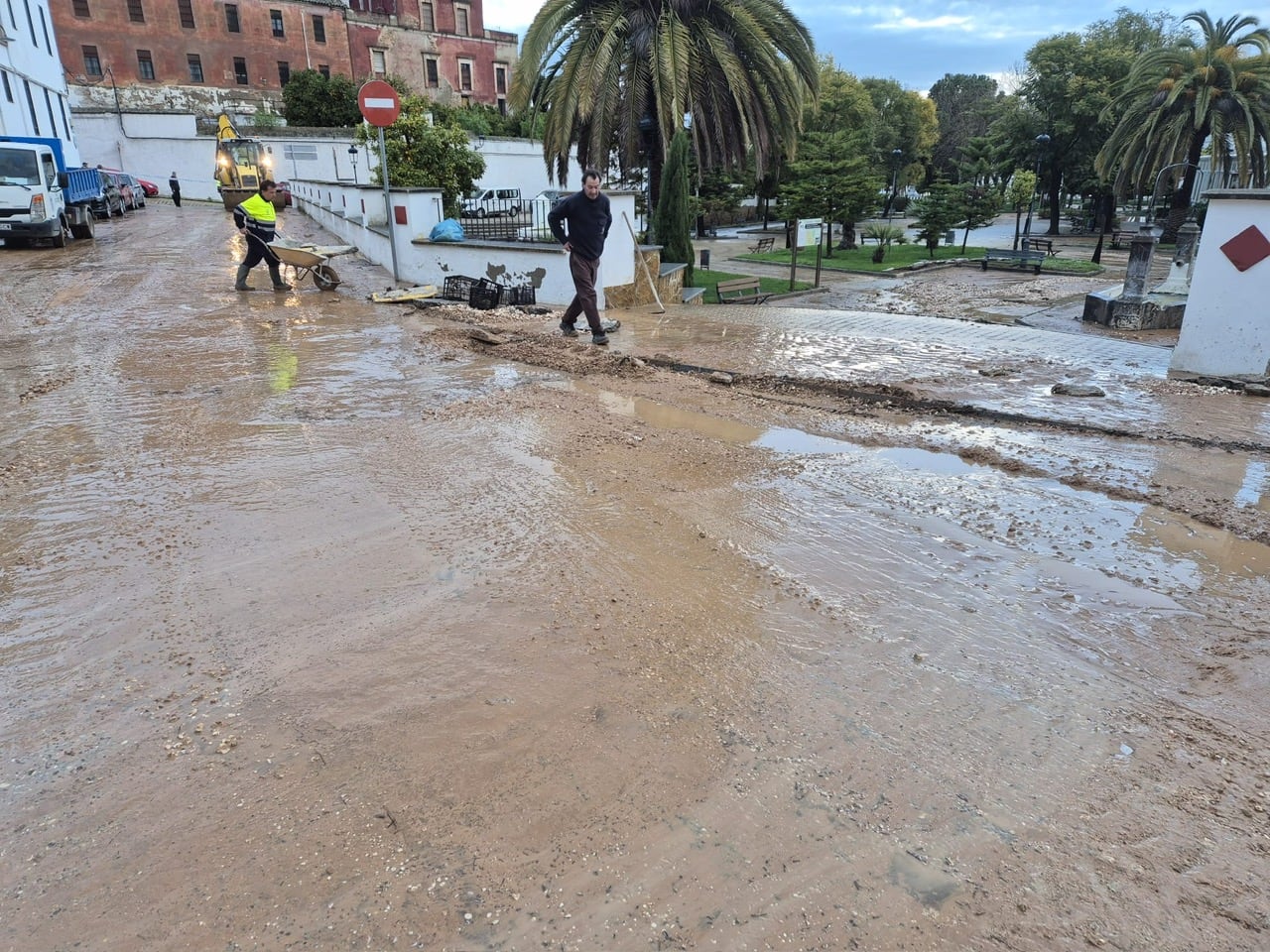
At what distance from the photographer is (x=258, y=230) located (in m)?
11.9

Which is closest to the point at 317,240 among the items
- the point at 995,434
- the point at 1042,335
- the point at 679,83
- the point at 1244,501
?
the point at 679,83

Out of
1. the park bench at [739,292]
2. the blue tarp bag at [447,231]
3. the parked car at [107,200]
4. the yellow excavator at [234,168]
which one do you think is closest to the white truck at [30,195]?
the parked car at [107,200]

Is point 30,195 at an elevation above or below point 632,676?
above

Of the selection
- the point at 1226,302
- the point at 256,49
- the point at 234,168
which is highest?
the point at 256,49

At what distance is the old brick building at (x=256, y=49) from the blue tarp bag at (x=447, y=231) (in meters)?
46.4

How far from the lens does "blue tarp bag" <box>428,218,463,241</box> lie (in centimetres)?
1305

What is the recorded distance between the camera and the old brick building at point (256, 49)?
47812mm

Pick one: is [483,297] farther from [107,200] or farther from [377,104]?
Result: [107,200]

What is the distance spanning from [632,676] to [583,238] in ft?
22.9

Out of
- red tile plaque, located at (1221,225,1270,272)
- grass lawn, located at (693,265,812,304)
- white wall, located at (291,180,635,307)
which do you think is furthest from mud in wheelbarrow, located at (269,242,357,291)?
red tile plaque, located at (1221,225,1270,272)

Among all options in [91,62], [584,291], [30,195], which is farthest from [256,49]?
[584,291]

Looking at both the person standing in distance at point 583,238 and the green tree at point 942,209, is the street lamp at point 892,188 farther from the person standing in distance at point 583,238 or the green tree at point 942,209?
the person standing in distance at point 583,238

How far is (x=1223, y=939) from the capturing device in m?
2.04

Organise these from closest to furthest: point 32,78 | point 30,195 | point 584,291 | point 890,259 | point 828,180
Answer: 1. point 584,291
2. point 30,195
3. point 828,180
4. point 32,78
5. point 890,259
